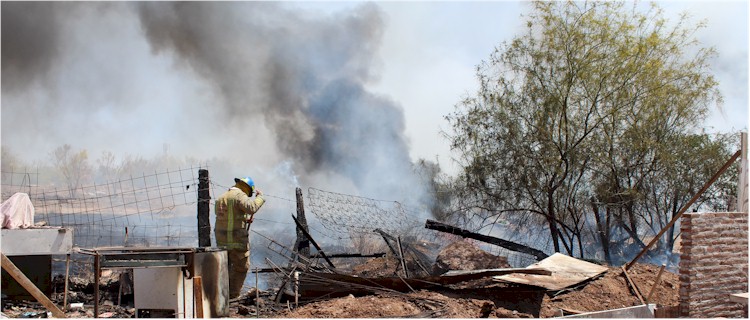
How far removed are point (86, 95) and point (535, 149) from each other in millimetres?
12924

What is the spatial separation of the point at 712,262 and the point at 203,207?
7732 mm

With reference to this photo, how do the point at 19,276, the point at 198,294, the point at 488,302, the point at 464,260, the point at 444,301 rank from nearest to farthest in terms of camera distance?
the point at 19,276 → the point at 198,294 → the point at 488,302 → the point at 444,301 → the point at 464,260

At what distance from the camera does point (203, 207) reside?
1210 cm

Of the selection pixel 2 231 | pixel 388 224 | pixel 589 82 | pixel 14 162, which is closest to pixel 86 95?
pixel 14 162

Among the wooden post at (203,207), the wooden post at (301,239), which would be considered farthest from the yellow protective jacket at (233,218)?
the wooden post at (301,239)

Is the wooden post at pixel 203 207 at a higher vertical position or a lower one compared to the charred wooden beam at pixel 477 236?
higher

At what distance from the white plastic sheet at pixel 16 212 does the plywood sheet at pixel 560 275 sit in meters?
6.37

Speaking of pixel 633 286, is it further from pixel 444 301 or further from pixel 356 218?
pixel 356 218

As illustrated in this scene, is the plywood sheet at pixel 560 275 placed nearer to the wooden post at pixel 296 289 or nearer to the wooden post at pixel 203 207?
the wooden post at pixel 296 289

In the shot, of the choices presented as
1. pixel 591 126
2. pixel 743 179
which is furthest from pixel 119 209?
pixel 743 179

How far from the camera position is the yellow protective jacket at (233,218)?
33.6 ft

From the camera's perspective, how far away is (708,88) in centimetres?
1583

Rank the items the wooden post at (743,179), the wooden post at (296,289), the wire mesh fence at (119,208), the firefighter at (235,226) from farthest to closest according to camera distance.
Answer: the wire mesh fence at (119,208) < the firefighter at (235,226) < the wooden post at (296,289) < the wooden post at (743,179)

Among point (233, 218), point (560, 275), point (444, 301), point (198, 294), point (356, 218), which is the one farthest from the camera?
point (356, 218)
